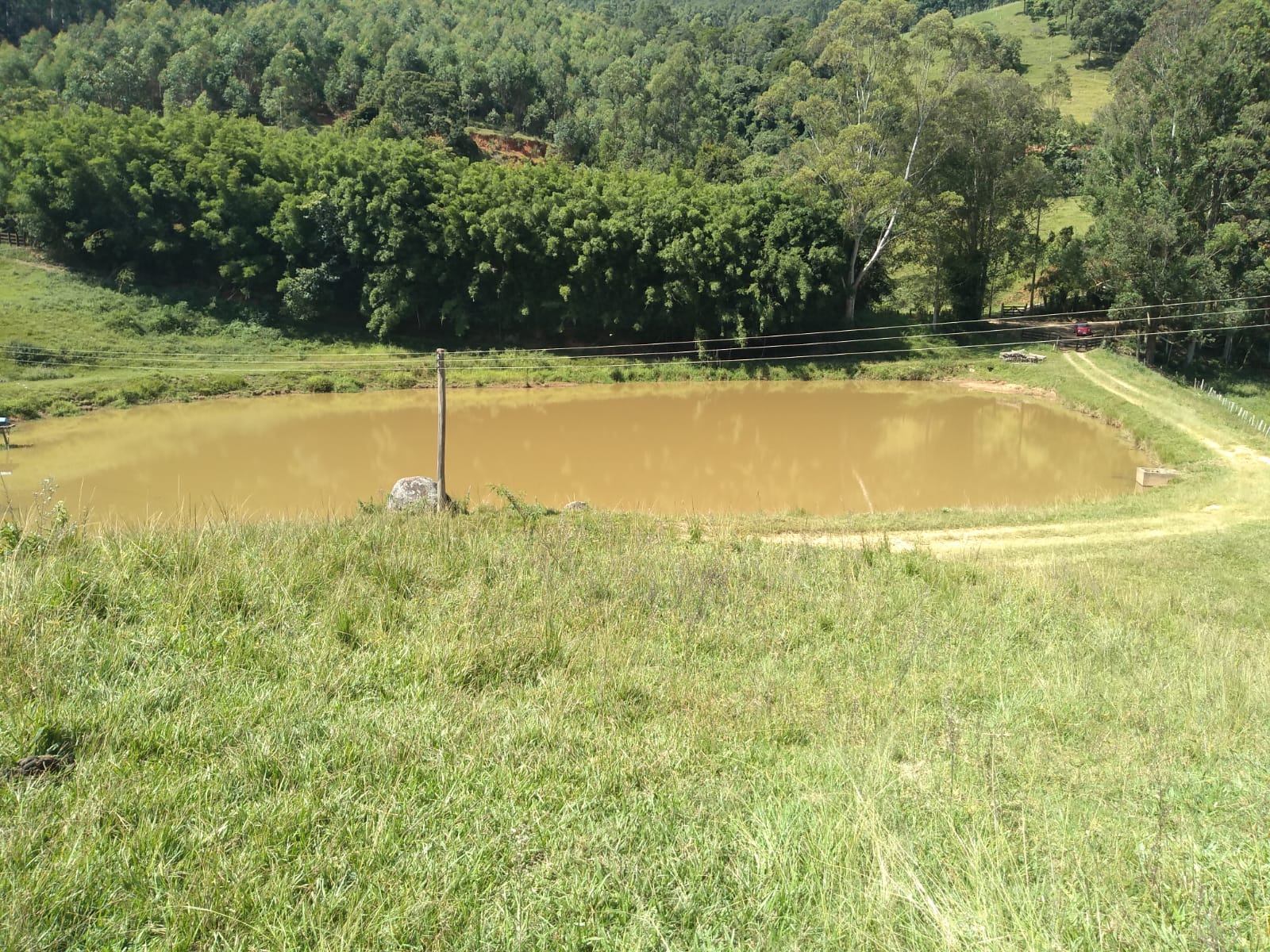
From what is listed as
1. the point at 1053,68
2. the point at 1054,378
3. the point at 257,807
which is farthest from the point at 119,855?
the point at 1053,68

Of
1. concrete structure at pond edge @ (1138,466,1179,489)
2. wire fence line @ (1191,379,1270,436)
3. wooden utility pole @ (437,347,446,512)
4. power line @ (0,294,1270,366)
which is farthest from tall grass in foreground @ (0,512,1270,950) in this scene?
power line @ (0,294,1270,366)

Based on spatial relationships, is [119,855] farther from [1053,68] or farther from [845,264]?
[1053,68]

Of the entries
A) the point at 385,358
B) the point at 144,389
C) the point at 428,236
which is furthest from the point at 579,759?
the point at 428,236

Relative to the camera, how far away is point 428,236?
35031 millimetres

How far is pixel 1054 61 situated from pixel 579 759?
98.3 meters

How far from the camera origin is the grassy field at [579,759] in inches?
98.7

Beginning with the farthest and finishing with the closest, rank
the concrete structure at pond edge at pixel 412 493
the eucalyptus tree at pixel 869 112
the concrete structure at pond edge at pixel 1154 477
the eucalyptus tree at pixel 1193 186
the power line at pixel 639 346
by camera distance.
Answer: the eucalyptus tree at pixel 869 112
the power line at pixel 639 346
the eucalyptus tree at pixel 1193 186
the concrete structure at pond edge at pixel 1154 477
the concrete structure at pond edge at pixel 412 493

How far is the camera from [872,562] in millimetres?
9031

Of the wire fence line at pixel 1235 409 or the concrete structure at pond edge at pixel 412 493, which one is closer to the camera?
the concrete structure at pond edge at pixel 412 493

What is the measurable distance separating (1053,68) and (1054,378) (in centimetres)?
6303

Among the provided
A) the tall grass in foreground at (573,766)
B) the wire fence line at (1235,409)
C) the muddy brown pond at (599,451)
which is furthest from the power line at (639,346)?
the tall grass in foreground at (573,766)

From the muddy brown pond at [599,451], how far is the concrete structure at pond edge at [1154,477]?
0.38 m

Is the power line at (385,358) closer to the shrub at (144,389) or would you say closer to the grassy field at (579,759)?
the shrub at (144,389)

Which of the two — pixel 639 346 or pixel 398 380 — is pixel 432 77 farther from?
pixel 398 380
